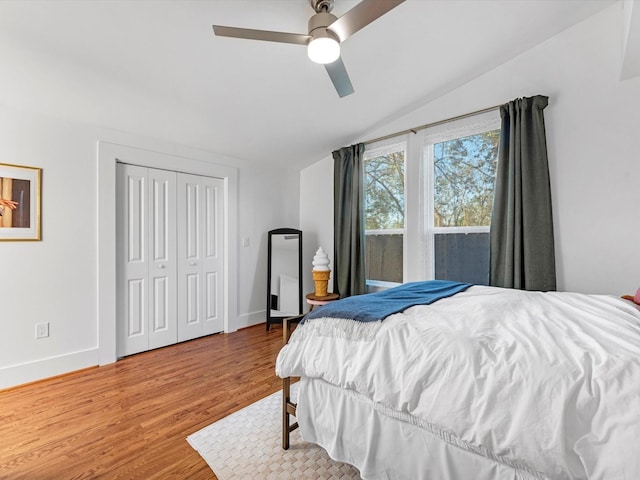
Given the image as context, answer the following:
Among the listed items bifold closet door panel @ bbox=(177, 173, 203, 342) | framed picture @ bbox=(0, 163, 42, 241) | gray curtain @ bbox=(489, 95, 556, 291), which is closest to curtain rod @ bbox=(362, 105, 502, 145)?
gray curtain @ bbox=(489, 95, 556, 291)

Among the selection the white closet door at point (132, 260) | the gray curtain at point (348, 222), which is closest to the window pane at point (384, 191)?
the gray curtain at point (348, 222)

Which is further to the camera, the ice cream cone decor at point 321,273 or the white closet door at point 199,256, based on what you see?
the ice cream cone decor at point 321,273

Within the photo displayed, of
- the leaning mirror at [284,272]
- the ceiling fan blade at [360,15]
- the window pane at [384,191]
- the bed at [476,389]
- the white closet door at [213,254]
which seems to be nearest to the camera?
the bed at [476,389]

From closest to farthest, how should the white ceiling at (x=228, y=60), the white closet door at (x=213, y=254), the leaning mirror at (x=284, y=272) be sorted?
the white ceiling at (x=228, y=60) < the white closet door at (x=213, y=254) < the leaning mirror at (x=284, y=272)

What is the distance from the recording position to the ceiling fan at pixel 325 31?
4.85 feet

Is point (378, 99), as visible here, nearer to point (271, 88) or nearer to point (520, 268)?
point (271, 88)

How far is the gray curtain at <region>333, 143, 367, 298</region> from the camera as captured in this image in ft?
12.0

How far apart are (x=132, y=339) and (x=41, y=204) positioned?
145 cm

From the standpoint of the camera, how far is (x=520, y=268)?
251cm

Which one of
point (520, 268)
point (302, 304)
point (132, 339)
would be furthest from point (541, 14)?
point (132, 339)

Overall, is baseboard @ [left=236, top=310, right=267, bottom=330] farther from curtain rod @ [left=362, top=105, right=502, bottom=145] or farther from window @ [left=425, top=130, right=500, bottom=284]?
curtain rod @ [left=362, top=105, right=502, bottom=145]

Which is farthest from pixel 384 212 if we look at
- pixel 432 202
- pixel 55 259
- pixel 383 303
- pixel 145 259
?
pixel 55 259

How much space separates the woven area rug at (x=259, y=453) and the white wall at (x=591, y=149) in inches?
92.9

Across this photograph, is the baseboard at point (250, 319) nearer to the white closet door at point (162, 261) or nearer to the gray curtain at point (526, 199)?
the white closet door at point (162, 261)
